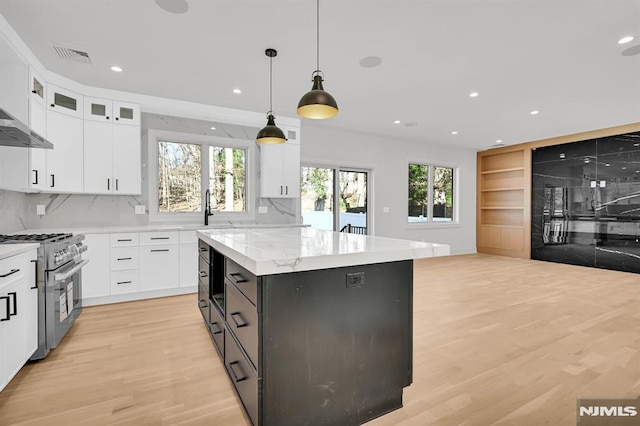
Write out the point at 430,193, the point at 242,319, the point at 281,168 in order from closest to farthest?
the point at 242,319 < the point at 281,168 < the point at 430,193

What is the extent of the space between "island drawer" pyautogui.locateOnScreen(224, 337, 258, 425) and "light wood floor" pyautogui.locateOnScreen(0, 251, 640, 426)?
0.62ft

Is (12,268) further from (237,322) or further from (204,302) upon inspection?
(237,322)

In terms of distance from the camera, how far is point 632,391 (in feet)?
6.63

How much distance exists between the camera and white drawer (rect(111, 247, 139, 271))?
381cm

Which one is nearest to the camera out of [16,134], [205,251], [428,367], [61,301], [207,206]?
[428,367]

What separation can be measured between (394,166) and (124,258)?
5614 mm

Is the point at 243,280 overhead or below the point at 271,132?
below

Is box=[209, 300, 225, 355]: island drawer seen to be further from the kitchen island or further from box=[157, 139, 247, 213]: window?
box=[157, 139, 247, 213]: window

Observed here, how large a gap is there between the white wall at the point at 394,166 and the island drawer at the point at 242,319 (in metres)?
4.42

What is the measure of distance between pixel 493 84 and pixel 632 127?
13.3 ft

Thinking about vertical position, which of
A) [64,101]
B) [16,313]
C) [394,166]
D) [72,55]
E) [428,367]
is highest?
[72,55]

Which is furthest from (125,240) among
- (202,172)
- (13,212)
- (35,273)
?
(202,172)

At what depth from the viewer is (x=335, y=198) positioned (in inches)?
257

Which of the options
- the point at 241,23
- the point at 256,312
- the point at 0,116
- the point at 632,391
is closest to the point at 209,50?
the point at 241,23
